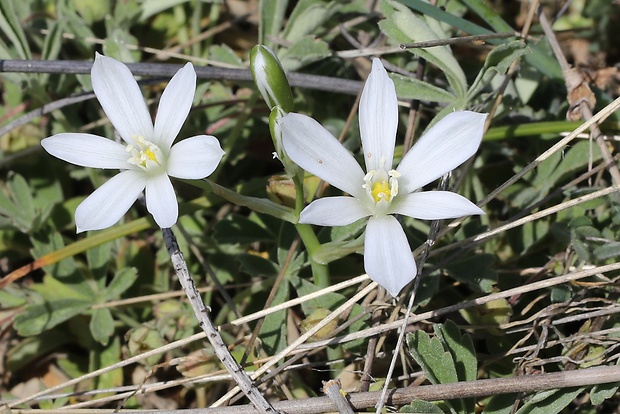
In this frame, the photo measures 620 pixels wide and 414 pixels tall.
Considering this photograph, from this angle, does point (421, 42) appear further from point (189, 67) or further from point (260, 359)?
point (260, 359)

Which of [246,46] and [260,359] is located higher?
[246,46]

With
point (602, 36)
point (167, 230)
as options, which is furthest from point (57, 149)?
point (602, 36)

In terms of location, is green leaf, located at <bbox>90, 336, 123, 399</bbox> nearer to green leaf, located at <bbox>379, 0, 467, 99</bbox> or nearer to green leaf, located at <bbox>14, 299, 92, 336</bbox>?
green leaf, located at <bbox>14, 299, 92, 336</bbox>

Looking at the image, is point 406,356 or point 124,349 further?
point 124,349

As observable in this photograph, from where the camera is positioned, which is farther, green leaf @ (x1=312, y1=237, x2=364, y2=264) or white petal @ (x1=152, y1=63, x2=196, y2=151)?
green leaf @ (x1=312, y1=237, x2=364, y2=264)

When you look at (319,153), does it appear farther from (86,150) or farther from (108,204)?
(86,150)

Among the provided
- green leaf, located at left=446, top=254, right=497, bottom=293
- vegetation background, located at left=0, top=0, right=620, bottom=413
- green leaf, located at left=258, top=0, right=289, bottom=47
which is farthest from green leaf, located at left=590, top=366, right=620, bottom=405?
green leaf, located at left=258, top=0, right=289, bottom=47

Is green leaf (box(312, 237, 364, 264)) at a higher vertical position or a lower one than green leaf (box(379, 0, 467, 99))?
lower
